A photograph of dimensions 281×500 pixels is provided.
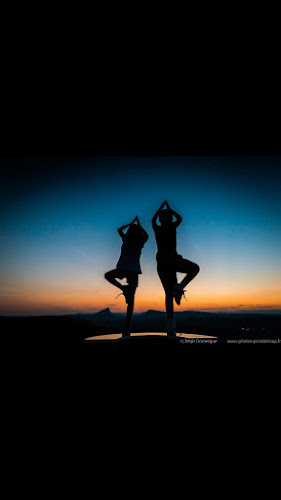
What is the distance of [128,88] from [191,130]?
904mm

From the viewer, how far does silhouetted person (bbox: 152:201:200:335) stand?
4.27m

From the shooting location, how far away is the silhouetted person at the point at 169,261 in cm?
427

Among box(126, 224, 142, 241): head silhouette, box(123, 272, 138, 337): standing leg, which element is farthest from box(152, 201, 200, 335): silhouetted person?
box(123, 272, 138, 337): standing leg

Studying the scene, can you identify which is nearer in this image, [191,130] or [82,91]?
[82,91]

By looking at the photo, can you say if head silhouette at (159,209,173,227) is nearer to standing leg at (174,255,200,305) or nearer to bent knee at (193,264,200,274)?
standing leg at (174,255,200,305)

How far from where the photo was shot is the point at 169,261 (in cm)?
429

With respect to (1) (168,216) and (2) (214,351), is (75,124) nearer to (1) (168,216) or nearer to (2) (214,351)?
(1) (168,216)

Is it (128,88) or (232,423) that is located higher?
(128,88)

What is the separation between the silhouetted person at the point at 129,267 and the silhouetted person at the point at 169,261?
315mm

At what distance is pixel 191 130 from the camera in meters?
3.39

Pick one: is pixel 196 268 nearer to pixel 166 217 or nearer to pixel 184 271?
pixel 184 271

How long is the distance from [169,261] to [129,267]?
595mm

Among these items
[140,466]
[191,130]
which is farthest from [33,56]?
[140,466]

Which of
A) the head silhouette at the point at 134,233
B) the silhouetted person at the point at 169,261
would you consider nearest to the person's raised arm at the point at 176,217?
the silhouetted person at the point at 169,261
